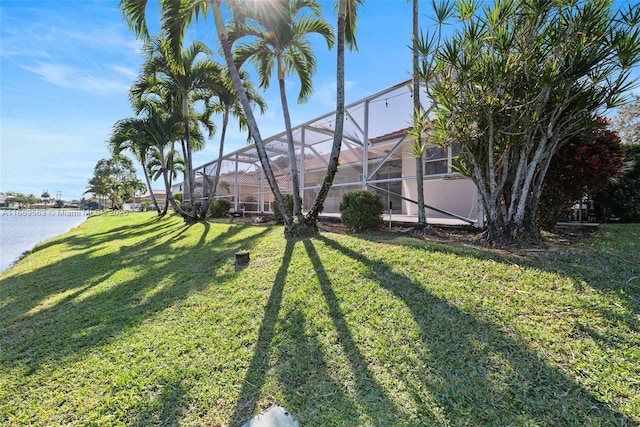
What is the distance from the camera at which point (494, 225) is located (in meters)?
4.95

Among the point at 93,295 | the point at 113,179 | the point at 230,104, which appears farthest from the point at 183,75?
the point at 113,179

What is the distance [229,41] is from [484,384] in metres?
8.88

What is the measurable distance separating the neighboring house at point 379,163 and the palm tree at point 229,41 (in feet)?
7.30

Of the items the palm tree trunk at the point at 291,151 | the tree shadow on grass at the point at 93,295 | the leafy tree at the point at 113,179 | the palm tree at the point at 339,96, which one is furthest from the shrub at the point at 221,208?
the leafy tree at the point at 113,179

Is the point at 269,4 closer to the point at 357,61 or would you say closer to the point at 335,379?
the point at 357,61

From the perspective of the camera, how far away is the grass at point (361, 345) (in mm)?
2143

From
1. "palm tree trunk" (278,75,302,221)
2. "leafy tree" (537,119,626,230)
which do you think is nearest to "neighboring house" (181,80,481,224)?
"leafy tree" (537,119,626,230)

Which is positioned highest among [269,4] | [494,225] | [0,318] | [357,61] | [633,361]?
[269,4]

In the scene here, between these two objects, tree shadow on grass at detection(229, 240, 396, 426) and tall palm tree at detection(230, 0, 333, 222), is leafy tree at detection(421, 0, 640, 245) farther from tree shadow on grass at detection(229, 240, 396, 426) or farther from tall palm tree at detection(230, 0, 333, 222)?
tall palm tree at detection(230, 0, 333, 222)

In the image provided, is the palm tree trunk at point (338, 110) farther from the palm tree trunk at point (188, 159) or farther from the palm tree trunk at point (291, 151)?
the palm tree trunk at point (188, 159)

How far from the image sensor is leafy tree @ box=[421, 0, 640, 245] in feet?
12.5

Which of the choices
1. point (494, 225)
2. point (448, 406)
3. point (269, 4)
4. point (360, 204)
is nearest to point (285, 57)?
point (269, 4)

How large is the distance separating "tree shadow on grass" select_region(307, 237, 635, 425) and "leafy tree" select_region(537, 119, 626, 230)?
3985 mm

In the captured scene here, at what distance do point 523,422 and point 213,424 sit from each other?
2.18m
